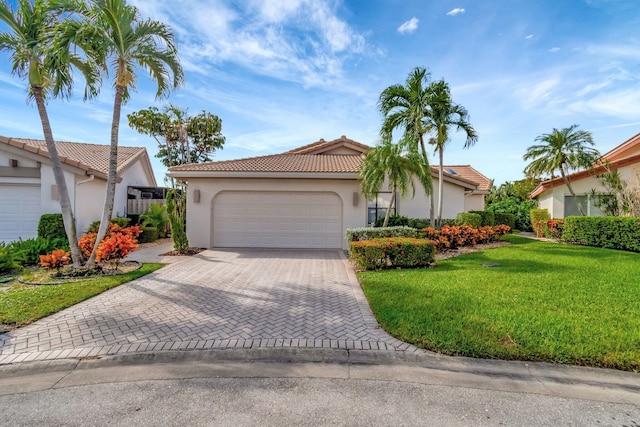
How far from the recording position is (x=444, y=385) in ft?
Result: 9.21

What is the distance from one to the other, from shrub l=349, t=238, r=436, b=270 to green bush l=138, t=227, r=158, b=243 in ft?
36.7

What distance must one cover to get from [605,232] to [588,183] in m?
6.66

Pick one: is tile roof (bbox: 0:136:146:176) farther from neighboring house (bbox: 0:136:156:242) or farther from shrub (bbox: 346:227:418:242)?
shrub (bbox: 346:227:418:242)

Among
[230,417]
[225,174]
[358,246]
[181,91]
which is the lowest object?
[230,417]

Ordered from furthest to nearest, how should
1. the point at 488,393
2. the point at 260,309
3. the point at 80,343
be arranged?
the point at 260,309 < the point at 80,343 < the point at 488,393

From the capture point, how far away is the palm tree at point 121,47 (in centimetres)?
618

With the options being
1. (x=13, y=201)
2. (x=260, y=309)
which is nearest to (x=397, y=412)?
(x=260, y=309)

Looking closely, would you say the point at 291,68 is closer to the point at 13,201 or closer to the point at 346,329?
the point at 346,329

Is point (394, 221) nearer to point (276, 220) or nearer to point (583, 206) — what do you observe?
point (276, 220)

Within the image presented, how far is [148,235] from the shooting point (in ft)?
45.2

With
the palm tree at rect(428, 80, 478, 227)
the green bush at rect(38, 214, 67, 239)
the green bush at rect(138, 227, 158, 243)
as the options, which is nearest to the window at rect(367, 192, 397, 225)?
the palm tree at rect(428, 80, 478, 227)

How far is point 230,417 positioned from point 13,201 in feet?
45.2

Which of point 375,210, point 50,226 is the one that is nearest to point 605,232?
point 375,210

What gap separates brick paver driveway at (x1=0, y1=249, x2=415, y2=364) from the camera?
11.6 feet
